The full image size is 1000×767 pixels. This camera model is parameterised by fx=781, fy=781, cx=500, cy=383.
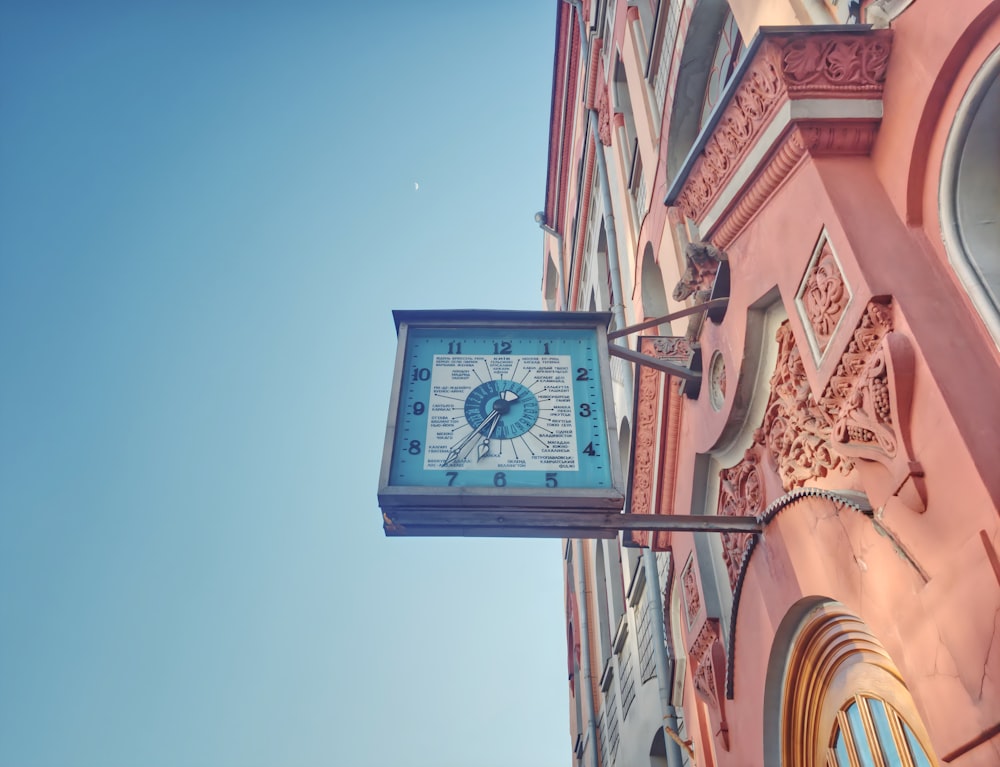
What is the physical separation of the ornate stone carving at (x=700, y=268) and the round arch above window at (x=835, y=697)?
199 cm

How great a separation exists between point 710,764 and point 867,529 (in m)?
2.96

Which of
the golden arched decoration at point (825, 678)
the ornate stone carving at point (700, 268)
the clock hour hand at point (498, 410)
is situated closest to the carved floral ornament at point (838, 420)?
the golden arched decoration at point (825, 678)

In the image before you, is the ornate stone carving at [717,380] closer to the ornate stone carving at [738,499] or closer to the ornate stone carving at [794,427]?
the ornate stone carving at [738,499]

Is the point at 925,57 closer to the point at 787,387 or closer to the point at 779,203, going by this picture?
the point at 779,203

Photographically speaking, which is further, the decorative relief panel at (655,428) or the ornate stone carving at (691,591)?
the decorative relief panel at (655,428)

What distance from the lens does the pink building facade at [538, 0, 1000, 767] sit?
2730 millimetres

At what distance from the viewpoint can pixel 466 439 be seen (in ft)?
13.6

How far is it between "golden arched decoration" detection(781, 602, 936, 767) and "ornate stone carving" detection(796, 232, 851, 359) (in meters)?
1.30

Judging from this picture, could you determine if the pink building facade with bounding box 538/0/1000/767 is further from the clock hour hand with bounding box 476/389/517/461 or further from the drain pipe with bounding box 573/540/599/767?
the drain pipe with bounding box 573/540/599/767

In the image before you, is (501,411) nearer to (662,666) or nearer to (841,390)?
(841,390)

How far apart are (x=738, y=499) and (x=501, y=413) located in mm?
1599

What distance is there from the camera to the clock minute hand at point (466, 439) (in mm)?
4055

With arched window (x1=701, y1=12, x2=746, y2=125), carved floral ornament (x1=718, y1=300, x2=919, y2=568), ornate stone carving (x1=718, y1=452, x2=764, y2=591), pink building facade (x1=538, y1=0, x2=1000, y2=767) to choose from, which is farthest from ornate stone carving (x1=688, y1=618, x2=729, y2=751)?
arched window (x1=701, y1=12, x2=746, y2=125)

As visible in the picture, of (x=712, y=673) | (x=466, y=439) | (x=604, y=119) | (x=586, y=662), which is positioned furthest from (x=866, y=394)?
(x=586, y=662)
